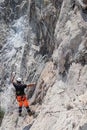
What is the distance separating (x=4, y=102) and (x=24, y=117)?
24.6ft

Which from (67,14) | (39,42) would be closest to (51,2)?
(39,42)

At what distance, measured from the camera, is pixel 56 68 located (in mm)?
14320

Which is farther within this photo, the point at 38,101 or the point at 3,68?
the point at 3,68

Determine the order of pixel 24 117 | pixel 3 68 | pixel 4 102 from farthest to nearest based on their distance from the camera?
pixel 3 68 < pixel 4 102 < pixel 24 117

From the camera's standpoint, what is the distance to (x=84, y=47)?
37.9 feet

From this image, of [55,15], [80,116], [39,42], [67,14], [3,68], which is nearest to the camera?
[80,116]

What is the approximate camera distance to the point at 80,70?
453 inches

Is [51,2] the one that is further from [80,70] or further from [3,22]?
[3,22]

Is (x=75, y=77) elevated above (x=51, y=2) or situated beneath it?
situated beneath

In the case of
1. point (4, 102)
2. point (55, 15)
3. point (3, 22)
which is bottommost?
point (4, 102)

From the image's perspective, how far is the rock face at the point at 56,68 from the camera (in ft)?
34.9

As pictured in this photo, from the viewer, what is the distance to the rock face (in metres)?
10.6

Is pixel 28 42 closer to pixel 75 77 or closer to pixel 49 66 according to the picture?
pixel 49 66

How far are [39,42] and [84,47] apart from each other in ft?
24.2
